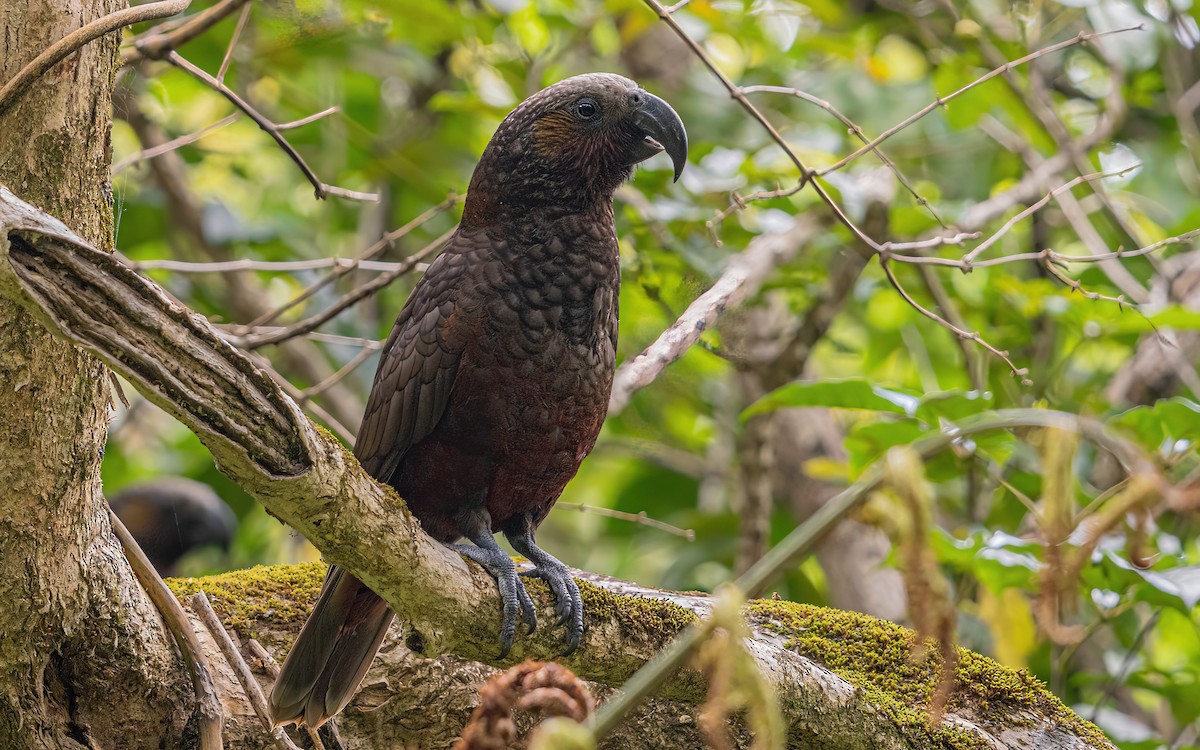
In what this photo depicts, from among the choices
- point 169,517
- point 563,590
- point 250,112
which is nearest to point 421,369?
point 563,590

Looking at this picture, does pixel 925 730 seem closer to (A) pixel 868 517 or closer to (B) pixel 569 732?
(A) pixel 868 517

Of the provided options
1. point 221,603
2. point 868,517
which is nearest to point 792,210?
point 221,603

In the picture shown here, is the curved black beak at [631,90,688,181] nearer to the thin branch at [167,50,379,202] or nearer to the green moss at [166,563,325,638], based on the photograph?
the thin branch at [167,50,379,202]

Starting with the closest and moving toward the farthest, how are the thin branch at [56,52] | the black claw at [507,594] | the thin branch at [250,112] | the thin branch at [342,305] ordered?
the thin branch at [56,52] < the black claw at [507,594] < the thin branch at [250,112] < the thin branch at [342,305]

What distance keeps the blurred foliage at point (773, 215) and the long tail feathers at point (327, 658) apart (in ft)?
4.77

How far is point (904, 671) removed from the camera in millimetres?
3012

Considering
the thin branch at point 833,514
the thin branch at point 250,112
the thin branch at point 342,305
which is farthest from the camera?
the thin branch at point 342,305

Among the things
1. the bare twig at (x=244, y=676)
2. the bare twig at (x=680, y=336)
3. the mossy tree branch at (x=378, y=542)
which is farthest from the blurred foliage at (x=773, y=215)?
the bare twig at (x=244, y=676)

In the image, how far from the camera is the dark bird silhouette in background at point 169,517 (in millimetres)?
5543

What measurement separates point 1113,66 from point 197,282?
4.62 meters

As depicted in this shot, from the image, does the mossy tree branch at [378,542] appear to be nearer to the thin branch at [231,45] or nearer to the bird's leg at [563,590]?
the bird's leg at [563,590]

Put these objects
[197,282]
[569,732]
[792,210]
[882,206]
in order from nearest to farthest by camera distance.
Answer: [569,732] → [792,210] → [882,206] → [197,282]

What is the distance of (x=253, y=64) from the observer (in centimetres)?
541

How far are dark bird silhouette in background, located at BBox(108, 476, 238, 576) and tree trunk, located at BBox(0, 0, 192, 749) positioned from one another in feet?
10.3
